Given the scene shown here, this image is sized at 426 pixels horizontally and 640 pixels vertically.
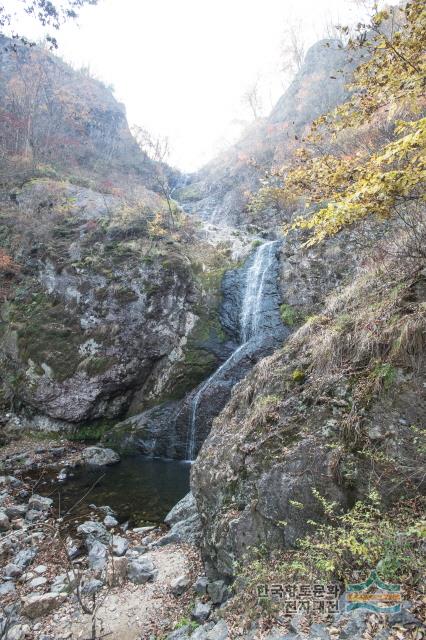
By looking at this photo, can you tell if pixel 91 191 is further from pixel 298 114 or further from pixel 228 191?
pixel 298 114

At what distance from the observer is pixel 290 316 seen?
12117 millimetres

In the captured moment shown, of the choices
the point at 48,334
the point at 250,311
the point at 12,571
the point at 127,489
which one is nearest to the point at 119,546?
the point at 12,571

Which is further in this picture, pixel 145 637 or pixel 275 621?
pixel 145 637

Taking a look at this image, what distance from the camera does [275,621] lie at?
2.91m

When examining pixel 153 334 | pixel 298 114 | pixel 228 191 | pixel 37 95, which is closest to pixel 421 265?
pixel 153 334

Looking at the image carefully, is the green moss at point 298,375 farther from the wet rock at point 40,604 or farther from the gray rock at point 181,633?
the wet rock at point 40,604

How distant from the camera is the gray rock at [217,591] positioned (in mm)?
4109

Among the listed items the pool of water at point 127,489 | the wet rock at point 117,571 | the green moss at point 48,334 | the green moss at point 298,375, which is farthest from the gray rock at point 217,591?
the green moss at point 48,334

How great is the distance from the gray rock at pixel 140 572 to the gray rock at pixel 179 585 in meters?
0.44

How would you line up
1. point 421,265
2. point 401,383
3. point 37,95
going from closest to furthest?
point 401,383 → point 421,265 → point 37,95

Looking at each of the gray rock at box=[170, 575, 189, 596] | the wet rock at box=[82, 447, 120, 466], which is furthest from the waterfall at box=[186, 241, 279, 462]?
the gray rock at box=[170, 575, 189, 596]

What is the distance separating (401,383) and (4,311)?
15429 millimetres

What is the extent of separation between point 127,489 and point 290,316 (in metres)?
7.45

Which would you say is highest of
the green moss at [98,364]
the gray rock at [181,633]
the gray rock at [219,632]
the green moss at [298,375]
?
the green moss at [298,375]
